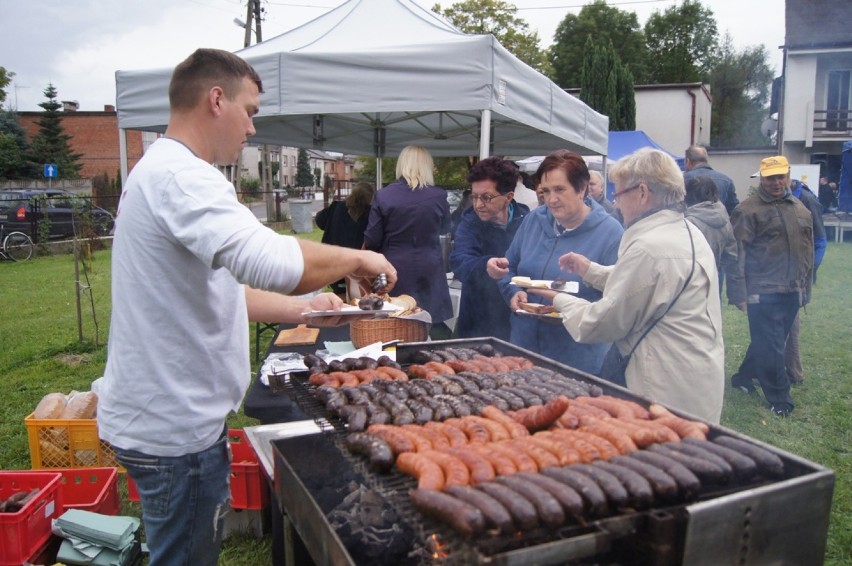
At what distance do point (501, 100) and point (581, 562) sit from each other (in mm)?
4017

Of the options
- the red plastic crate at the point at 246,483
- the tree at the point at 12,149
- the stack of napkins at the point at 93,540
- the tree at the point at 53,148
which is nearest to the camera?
the stack of napkins at the point at 93,540

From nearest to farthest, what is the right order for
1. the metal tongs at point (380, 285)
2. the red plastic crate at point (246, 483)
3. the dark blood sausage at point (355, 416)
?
the dark blood sausage at point (355, 416) < the metal tongs at point (380, 285) < the red plastic crate at point (246, 483)

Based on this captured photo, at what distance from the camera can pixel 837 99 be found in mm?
27312

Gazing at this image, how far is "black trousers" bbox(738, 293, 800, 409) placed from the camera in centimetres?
598

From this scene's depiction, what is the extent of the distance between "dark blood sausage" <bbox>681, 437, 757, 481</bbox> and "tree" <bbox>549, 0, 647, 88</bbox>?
47.9 m

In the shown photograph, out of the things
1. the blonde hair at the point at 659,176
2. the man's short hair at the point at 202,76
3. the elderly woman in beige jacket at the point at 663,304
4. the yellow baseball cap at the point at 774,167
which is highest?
the yellow baseball cap at the point at 774,167

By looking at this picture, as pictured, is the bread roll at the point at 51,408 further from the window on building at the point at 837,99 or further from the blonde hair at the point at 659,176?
the window on building at the point at 837,99

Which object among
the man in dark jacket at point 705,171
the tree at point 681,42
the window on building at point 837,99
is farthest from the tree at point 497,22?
the tree at point 681,42

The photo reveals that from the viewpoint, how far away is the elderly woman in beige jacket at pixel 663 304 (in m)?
2.80

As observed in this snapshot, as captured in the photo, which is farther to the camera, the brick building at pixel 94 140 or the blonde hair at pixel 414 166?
the brick building at pixel 94 140

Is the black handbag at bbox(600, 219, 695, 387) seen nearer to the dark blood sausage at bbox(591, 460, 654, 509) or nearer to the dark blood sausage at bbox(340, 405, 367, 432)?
the dark blood sausage at bbox(591, 460, 654, 509)

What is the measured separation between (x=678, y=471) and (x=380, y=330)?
2.47 meters

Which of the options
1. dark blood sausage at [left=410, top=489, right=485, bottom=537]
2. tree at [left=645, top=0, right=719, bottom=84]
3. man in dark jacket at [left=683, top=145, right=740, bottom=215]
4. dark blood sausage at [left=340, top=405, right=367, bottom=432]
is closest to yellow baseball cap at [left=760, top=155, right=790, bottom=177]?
man in dark jacket at [left=683, top=145, right=740, bottom=215]

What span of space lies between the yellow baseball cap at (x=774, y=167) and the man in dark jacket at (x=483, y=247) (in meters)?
2.86
